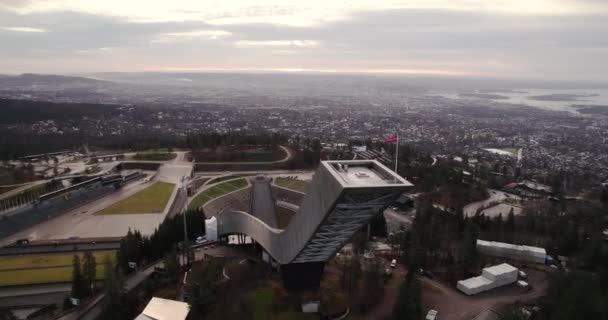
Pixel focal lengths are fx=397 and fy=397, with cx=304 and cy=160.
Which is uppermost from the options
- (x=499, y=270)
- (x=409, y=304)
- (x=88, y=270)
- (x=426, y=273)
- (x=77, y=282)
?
(x=409, y=304)

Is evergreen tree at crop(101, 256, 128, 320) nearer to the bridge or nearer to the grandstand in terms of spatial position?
the bridge

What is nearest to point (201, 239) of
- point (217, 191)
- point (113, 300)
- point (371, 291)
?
point (113, 300)

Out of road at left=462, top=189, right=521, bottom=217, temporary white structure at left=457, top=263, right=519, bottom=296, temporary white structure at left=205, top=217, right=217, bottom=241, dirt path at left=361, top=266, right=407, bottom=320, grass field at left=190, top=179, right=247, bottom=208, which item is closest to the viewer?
dirt path at left=361, top=266, right=407, bottom=320

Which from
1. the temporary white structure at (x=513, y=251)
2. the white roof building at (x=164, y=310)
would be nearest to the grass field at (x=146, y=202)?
the white roof building at (x=164, y=310)

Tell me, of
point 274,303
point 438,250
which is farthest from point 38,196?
point 438,250

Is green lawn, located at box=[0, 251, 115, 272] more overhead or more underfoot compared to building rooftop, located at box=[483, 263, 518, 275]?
more underfoot

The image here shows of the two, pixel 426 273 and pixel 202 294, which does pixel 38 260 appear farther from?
pixel 426 273

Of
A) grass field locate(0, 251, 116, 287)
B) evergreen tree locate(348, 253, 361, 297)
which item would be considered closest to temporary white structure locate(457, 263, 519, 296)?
evergreen tree locate(348, 253, 361, 297)
